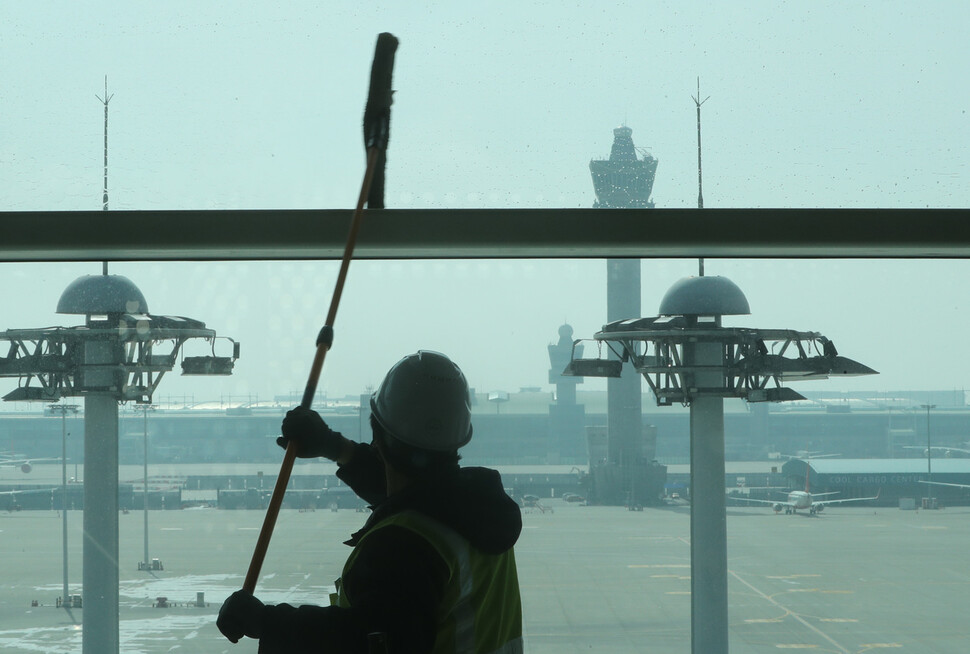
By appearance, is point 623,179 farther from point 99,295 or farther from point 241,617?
point 99,295

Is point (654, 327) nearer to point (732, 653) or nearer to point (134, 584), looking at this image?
point (732, 653)

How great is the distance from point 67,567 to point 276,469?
1.86ft

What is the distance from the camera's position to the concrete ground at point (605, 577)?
188cm

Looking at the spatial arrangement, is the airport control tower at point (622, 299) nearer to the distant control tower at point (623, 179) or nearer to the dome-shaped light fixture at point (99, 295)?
the distant control tower at point (623, 179)

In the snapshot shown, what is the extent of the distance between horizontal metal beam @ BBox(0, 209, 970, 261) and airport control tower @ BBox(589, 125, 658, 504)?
6 cm

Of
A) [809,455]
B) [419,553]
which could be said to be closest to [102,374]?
[419,553]

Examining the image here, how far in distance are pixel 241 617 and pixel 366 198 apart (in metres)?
0.68

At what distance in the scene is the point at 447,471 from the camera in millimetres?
1112

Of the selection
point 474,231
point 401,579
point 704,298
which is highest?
point 474,231

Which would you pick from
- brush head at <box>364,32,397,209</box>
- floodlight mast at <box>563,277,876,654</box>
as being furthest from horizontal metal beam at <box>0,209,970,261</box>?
floodlight mast at <box>563,277,876,654</box>

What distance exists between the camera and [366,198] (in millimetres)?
1360

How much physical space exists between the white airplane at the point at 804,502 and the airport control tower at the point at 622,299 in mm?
331

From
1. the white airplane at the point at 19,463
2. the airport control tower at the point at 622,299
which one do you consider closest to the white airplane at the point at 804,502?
the airport control tower at the point at 622,299

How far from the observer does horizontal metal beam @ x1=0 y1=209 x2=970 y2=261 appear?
1.53 meters
